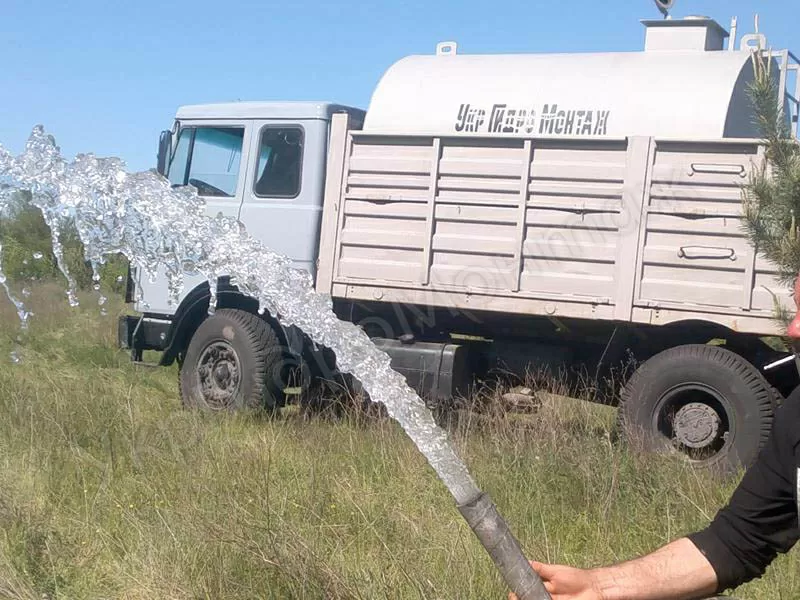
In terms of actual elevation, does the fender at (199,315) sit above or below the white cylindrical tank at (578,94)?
below

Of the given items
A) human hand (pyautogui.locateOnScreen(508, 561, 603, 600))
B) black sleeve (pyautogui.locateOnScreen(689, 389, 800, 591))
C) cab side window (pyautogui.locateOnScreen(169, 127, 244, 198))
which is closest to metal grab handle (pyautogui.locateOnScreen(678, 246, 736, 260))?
cab side window (pyautogui.locateOnScreen(169, 127, 244, 198))

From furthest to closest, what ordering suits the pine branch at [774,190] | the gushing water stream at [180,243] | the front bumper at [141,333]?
the front bumper at [141,333] → the pine branch at [774,190] → the gushing water stream at [180,243]

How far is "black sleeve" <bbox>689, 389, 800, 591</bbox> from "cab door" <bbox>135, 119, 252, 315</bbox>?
22.0ft

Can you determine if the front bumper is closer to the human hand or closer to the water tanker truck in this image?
the water tanker truck

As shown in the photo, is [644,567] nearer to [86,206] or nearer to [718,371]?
[86,206]

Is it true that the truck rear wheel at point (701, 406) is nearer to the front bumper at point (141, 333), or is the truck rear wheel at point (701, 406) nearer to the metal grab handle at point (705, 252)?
the metal grab handle at point (705, 252)

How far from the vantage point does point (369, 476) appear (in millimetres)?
6000

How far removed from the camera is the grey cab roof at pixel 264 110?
8.53 meters

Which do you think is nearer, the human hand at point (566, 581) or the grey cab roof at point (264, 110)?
the human hand at point (566, 581)

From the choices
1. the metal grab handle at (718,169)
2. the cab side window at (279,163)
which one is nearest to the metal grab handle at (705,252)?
the metal grab handle at (718,169)

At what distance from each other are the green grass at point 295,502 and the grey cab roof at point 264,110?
2.55 metres

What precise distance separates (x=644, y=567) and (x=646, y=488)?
10.2 feet

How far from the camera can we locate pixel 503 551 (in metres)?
2.45

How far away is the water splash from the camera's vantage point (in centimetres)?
413
